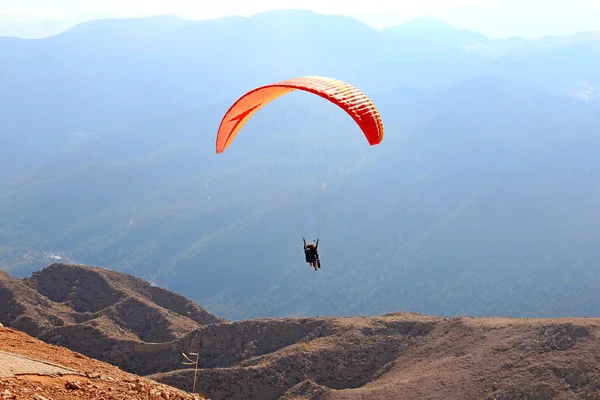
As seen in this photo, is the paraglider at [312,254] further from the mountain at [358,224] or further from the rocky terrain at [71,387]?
the mountain at [358,224]

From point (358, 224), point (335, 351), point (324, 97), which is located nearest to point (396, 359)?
point (335, 351)

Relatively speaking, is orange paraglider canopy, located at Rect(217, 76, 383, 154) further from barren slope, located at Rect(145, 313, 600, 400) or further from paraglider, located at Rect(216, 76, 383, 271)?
barren slope, located at Rect(145, 313, 600, 400)

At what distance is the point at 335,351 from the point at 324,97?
1644 centimetres

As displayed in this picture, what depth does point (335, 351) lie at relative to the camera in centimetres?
3075

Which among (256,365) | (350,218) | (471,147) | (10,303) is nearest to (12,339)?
(256,365)

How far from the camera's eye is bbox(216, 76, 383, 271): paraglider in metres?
19.0

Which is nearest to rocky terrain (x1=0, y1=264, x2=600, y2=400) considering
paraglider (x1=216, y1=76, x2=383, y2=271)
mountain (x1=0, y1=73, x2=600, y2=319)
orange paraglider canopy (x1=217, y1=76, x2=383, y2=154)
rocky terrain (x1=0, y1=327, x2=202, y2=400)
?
paraglider (x1=216, y1=76, x2=383, y2=271)

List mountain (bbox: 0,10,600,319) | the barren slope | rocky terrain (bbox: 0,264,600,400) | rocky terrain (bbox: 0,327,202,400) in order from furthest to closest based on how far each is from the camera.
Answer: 1. mountain (bbox: 0,10,600,319)
2. rocky terrain (bbox: 0,264,600,400)
3. the barren slope
4. rocky terrain (bbox: 0,327,202,400)

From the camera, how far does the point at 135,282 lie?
1825 inches

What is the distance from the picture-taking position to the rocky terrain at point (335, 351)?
2581 cm

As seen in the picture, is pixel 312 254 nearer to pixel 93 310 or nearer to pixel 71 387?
pixel 71 387

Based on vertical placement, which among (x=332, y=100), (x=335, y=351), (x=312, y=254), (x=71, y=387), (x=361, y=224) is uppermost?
(x=361, y=224)

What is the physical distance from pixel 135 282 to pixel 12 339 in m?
25.1

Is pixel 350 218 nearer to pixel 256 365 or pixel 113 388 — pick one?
pixel 256 365
